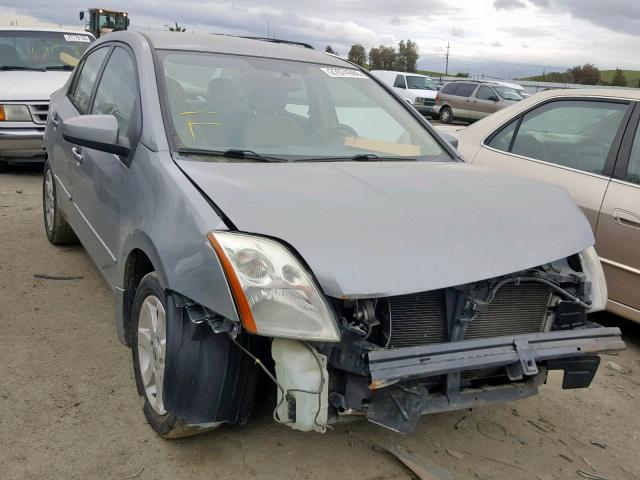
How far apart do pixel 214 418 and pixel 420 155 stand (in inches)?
72.6

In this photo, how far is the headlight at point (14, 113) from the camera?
7.68 m

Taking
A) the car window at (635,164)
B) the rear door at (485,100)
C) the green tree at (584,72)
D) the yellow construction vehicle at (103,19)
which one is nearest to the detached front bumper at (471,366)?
the car window at (635,164)

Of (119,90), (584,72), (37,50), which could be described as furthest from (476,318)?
(584,72)

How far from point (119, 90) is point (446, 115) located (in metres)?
20.2

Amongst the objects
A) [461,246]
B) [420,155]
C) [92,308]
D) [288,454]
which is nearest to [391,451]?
[288,454]

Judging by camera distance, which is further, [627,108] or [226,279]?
[627,108]

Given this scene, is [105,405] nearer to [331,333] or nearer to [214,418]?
[214,418]

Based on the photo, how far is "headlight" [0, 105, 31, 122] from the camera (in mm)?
7680

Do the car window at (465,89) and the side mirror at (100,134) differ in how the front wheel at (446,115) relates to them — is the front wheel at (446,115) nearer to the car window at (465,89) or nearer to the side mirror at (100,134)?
the car window at (465,89)

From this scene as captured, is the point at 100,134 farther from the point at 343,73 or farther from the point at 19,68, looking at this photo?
the point at 19,68

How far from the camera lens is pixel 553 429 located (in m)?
3.13

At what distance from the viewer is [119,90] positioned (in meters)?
3.62

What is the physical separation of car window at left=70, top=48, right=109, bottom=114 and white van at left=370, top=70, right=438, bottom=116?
19573 millimetres

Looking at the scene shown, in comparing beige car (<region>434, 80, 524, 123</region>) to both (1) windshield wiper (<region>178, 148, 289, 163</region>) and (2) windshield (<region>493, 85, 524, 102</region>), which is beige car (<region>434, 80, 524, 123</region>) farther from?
(1) windshield wiper (<region>178, 148, 289, 163</region>)
